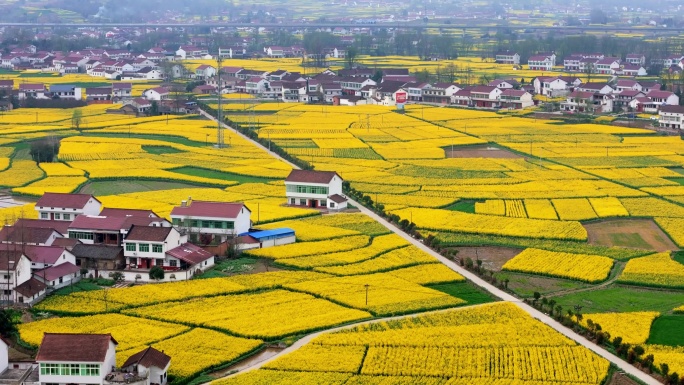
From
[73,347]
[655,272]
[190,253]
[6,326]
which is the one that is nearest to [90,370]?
[73,347]

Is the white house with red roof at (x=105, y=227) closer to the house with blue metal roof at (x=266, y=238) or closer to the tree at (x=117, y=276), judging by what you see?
the tree at (x=117, y=276)

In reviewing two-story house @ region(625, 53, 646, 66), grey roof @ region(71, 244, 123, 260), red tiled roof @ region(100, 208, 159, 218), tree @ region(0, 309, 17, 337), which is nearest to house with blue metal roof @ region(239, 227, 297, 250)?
red tiled roof @ region(100, 208, 159, 218)

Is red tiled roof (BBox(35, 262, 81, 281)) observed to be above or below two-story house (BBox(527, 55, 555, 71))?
above

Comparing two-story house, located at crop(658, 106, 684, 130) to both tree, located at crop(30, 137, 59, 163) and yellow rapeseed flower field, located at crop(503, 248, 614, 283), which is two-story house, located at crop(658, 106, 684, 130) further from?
tree, located at crop(30, 137, 59, 163)

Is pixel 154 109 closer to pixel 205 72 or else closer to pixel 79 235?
pixel 205 72

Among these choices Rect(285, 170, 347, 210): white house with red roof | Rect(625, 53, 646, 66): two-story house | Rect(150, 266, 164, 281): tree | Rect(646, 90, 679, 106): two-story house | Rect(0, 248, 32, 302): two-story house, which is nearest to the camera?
Rect(0, 248, 32, 302): two-story house

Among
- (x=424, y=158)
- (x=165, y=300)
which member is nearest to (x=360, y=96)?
(x=424, y=158)
